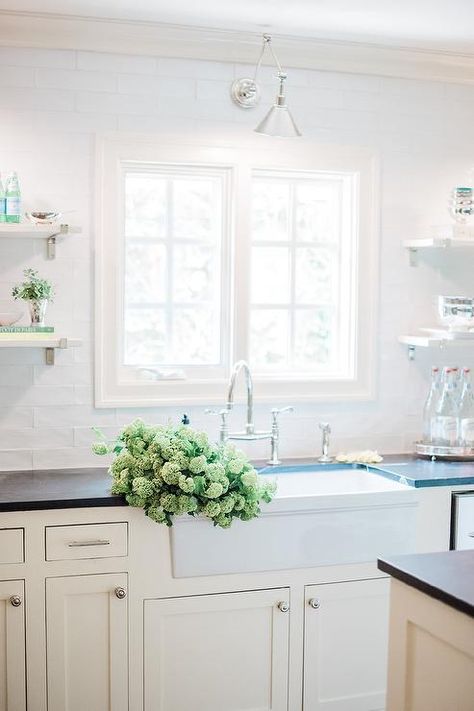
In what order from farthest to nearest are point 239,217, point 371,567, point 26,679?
point 239,217
point 371,567
point 26,679

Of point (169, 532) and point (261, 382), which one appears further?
point (261, 382)

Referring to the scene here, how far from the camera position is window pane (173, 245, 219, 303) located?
3.81 metres

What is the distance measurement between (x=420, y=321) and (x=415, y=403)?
0.35m

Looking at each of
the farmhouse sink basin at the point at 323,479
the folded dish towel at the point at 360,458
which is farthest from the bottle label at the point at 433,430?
the farmhouse sink basin at the point at 323,479

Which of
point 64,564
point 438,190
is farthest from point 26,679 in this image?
point 438,190

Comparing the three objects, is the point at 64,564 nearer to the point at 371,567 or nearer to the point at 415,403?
the point at 371,567

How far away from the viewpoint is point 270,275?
393 centimetres

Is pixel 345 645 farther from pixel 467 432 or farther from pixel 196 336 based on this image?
pixel 196 336

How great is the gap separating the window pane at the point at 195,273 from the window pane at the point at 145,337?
0.13 m

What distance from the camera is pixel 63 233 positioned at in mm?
3326

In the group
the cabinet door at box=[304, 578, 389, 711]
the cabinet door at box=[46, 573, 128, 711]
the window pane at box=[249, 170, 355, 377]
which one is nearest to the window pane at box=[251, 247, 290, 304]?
the window pane at box=[249, 170, 355, 377]

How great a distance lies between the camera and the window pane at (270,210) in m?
3.89

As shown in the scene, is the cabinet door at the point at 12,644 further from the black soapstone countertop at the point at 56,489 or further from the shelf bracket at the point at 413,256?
the shelf bracket at the point at 413,256

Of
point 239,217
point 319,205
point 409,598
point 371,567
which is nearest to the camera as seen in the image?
point 409,598
